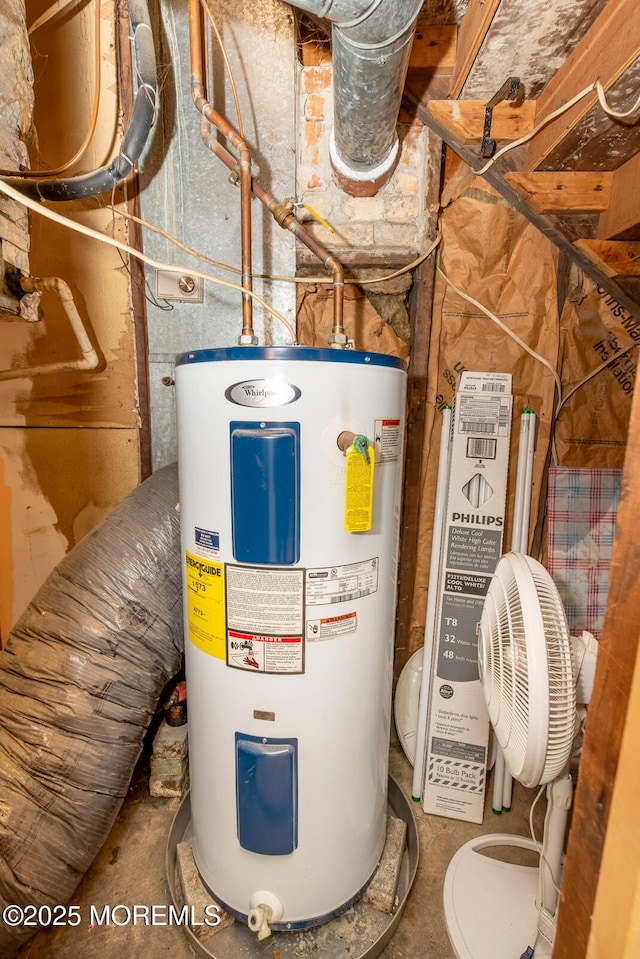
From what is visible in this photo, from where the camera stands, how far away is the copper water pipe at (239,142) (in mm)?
1110

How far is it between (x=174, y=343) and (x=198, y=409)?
2.58 feet

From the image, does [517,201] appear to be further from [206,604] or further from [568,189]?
[206,604]

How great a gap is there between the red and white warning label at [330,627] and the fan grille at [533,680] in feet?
1.06

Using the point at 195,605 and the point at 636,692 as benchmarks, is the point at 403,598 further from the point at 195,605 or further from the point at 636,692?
the point at 636,692

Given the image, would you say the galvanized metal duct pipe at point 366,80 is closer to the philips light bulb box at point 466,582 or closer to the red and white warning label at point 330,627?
the philips light bulb box at point 466,582

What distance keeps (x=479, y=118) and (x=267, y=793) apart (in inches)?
76.8

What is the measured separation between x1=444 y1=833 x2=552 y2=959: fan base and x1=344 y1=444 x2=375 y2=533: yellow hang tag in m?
1.12

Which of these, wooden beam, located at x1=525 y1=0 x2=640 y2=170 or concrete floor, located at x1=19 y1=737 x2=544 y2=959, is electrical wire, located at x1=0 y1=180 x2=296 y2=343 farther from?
concrete floor, located at x1=19 y1=737 x2=544 y2=959

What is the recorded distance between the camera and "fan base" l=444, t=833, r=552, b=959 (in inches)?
43.1

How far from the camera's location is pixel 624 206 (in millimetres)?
1224

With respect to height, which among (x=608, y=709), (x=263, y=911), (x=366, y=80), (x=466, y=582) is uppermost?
(x=366, y=80)

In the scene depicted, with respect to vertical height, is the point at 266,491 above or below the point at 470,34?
below

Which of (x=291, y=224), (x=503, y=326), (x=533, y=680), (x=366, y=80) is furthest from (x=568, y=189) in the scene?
(x=533, y=680)

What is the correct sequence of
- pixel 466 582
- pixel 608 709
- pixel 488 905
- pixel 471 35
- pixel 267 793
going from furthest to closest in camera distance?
pixel 466 582, pixel 488 905, pixel 471 35, pixel 267 793, pixel 608 709
